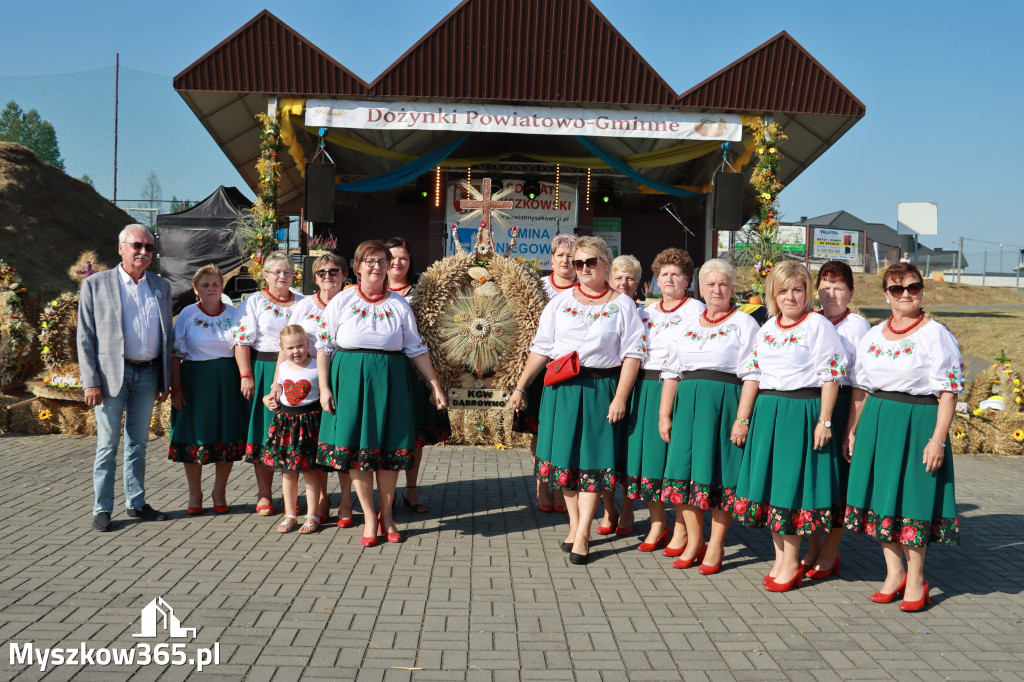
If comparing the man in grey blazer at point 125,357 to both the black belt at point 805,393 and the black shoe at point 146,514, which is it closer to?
the black shoe at point 146,514

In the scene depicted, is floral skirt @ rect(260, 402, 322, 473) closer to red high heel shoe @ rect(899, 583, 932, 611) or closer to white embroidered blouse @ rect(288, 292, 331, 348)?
white embroidered blouse @ rect(288, 292, 331, 348)

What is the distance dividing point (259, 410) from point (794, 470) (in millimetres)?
3489

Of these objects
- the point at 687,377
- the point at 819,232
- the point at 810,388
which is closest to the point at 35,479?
the point at 687,377

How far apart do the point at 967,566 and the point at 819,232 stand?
34.9 meters

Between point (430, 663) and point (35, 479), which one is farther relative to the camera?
point (35, 479)

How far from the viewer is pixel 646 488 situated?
479cm

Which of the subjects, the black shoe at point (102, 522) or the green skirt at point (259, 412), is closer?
the black shoe at point (102, 522)

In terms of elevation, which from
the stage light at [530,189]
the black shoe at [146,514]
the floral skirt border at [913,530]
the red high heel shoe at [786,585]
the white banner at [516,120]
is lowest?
the black shoe at [146,514]

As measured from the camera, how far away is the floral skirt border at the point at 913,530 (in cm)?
398

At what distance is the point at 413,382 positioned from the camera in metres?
5.36

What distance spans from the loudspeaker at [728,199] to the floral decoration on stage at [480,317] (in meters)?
6.95

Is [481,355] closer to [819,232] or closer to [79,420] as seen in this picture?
[79,420]

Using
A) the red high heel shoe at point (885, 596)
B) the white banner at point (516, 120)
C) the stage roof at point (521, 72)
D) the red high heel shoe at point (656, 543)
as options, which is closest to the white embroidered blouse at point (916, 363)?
the red high heel shoe at point (885, 596)

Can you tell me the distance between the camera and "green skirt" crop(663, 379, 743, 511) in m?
4.50
